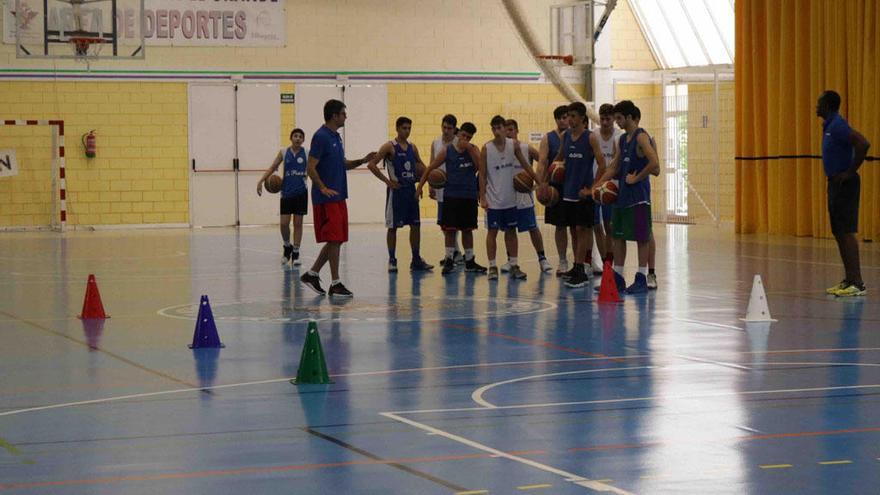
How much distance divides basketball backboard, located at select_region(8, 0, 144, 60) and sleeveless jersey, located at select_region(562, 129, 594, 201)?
12964mm

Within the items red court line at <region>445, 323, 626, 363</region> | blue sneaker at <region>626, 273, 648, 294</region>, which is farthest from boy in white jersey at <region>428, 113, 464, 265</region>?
red court line at <region>445, 323, 626, 363</region>

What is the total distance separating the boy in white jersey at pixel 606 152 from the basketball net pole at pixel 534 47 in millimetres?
13138

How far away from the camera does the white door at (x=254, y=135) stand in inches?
1169

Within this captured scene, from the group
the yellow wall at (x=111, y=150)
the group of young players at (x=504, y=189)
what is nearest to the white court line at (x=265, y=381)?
the group of young players at (x=504, y=189)

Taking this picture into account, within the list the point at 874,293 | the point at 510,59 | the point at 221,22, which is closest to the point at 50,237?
the point at 221,22

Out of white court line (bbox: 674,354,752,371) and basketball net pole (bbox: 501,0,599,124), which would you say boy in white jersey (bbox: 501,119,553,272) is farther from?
basketball net pole (bbox: 501,0,599,124)

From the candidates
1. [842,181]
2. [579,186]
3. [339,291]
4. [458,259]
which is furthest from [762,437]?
[458,259]

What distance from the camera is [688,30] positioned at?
32.0 m

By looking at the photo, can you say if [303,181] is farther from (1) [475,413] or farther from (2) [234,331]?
(1) [475,413]

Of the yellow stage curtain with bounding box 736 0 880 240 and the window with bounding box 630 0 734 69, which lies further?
the window with bounding box 630 0 734 69

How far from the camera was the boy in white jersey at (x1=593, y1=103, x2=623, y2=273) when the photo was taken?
14.9m

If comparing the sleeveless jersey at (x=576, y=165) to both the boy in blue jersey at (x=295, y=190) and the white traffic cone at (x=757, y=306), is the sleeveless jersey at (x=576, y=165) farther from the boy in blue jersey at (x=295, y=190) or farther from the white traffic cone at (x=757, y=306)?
the boy in blue jersey at (x=295, y=190)

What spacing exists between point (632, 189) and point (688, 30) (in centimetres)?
1887

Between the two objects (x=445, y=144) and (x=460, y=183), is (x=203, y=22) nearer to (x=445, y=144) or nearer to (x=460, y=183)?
(x=445, y=144)
